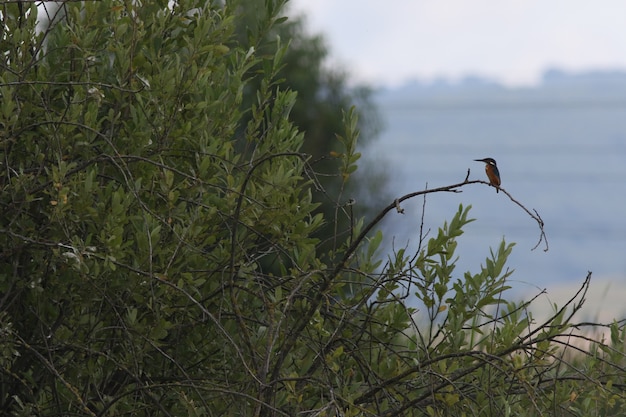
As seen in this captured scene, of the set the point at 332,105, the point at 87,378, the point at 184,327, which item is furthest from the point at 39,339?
the point at 332,105

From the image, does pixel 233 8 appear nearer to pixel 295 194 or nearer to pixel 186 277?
pixel 295 194

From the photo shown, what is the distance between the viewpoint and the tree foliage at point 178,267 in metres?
3.20

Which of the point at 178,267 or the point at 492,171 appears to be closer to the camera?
the point at 178,267

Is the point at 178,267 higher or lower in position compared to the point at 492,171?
lower

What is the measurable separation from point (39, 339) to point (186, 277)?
0.68 m

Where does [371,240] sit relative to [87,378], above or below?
above

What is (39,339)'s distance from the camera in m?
3.49

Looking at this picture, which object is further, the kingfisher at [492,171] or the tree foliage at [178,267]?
the kingfisher at [492,171]

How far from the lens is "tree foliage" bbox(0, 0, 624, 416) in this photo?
3.20 m

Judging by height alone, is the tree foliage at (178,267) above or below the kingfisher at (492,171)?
below

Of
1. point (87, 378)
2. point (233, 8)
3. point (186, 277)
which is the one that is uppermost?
point (233, 8)

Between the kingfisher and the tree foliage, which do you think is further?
the kingfisher

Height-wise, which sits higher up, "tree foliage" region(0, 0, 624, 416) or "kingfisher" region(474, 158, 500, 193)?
"kingfisher" region(474, 158, 500, 193)

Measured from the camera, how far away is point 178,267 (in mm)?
3289
